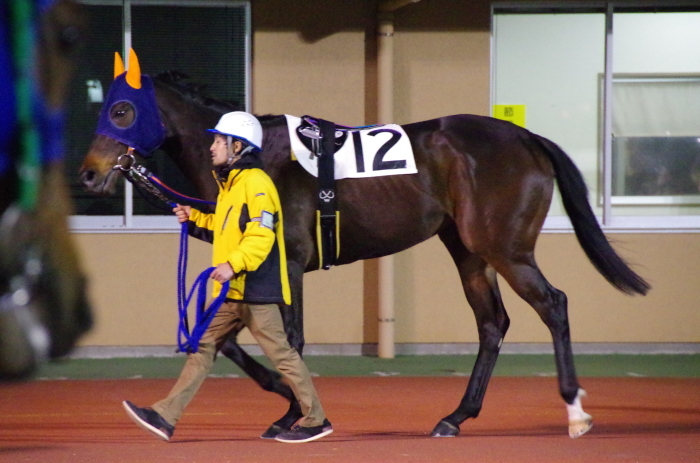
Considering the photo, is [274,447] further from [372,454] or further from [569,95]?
[569,95]

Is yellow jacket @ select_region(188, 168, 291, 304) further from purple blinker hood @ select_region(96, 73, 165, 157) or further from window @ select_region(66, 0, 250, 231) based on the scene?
window @ select_region(66, 0, 250, 231)

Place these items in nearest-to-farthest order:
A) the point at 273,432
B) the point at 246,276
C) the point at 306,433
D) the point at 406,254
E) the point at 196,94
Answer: the point at 246,276 < the point at 306,433 < the point at 273,432 < the point at 196,94 < the point at 406,254

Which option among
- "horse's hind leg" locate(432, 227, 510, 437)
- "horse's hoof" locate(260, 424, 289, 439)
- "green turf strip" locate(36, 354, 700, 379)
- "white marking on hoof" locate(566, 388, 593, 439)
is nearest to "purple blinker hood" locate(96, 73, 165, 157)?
"horse's hoof" locate(260, 424, 289, 439)

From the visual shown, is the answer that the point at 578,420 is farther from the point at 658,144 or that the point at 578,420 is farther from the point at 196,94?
the point at 658,144

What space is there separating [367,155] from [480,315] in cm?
119

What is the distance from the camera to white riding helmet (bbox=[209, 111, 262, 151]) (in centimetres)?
484

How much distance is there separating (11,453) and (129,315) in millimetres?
3889

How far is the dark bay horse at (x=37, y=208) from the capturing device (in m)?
1.36

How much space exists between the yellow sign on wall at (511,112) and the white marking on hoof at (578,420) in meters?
4.37

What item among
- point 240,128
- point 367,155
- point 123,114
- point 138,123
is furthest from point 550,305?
point 123,114

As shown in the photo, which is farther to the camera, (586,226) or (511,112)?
(511,112)

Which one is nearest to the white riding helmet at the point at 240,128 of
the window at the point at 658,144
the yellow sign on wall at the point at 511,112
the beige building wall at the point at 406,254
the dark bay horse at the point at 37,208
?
the dark bay horse at the point at 37,208

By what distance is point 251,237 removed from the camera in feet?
15.4

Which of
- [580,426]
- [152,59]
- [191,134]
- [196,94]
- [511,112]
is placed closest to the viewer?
[580,426]
